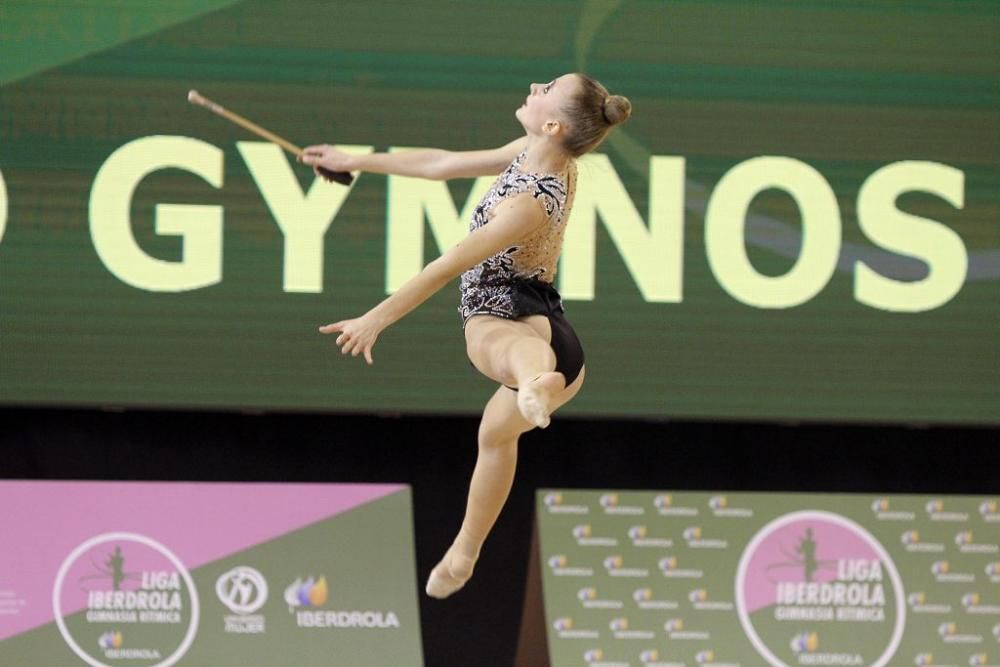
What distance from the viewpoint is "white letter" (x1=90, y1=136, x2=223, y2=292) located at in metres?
6.54

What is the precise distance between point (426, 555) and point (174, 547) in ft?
3.39

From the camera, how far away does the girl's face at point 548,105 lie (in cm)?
416

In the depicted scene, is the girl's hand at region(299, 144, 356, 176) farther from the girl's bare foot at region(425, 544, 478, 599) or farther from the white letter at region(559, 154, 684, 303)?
the white letter at region(559, 154, 684, 303)

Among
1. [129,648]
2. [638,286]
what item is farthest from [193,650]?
[638,286]

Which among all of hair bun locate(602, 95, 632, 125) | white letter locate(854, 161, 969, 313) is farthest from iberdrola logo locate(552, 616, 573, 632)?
hair bun locate(602, 95, 632, 125)

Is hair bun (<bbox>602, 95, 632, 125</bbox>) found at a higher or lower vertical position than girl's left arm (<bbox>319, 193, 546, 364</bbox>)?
higher

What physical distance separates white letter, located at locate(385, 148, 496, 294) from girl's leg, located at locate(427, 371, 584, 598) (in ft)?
6.97

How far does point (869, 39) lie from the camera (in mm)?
6668

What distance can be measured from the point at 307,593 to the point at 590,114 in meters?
3.20

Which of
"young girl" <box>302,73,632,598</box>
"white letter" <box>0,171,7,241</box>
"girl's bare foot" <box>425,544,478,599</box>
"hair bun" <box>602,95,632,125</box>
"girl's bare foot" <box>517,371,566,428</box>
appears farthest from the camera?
"white letter" <box>0,171,7,241</box>

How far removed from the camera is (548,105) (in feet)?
13.7

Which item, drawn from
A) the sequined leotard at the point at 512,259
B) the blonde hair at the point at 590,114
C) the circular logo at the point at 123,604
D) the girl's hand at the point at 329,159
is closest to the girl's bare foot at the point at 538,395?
the sequined leotard at the point at 512,259

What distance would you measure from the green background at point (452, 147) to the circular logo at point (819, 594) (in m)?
0.54

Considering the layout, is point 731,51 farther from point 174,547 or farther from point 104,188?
point 174,547
